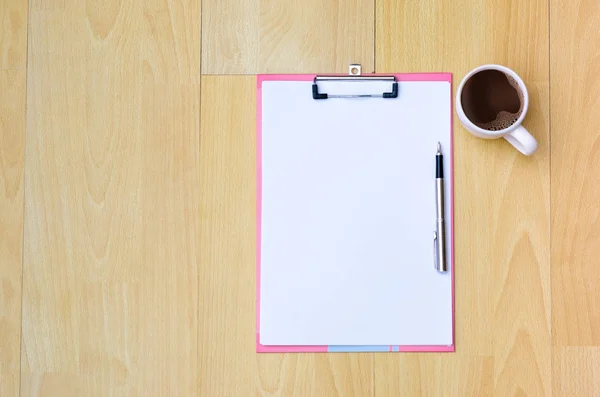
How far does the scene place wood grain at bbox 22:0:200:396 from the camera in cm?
62

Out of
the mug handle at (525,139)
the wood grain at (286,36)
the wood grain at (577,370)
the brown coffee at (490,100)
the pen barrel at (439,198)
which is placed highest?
the wood grain at (286,36)

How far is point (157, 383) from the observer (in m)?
0.62

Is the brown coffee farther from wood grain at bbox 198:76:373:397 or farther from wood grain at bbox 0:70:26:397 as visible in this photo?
wood grain at bbox 0:70:26:397

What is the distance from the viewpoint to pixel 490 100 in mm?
609

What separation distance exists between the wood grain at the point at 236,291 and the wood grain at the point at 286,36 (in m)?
0.04

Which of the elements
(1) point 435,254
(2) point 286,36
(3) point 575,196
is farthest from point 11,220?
(3) point 575,196

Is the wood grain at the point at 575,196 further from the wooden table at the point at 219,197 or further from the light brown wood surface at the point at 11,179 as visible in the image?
the light brown wood surface at the point at 11,179

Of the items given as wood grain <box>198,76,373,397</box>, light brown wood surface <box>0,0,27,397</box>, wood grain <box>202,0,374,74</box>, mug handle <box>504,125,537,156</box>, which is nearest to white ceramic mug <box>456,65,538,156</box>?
mug handle <box>504,125,537,156</box>

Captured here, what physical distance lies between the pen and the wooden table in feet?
→ 0.08

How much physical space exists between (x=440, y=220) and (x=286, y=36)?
0.29 meters

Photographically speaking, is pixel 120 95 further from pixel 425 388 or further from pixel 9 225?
pixel 425 388

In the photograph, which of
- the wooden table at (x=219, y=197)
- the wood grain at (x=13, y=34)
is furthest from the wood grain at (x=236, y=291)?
the wood grain at (x=13, y=34)

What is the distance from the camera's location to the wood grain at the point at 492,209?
621 mm

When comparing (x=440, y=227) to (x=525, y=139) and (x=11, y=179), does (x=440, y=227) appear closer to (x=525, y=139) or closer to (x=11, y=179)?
(x=525, y=139)
